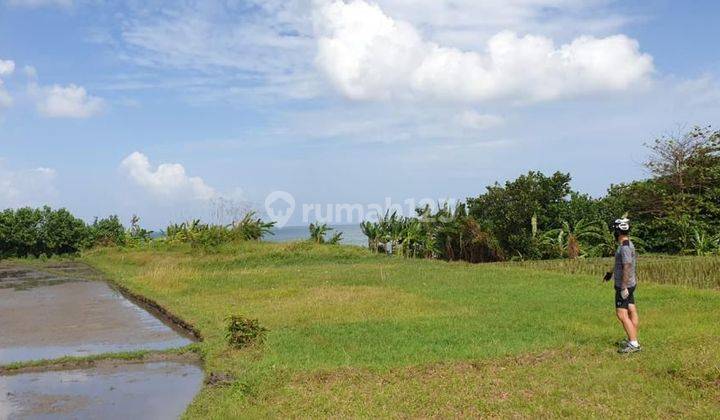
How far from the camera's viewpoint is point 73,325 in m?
13.5

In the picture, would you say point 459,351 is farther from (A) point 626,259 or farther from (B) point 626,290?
(A) point 626,259

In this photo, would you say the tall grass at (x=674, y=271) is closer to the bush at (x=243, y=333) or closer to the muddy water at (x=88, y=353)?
the bush at (x=243, y=333)

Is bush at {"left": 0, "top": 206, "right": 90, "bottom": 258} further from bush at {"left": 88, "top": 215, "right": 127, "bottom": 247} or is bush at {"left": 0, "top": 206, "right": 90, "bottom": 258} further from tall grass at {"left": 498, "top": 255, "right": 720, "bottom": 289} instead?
tall grass at {"left": 498, "top": 255, "right": 720, "bottom": 289}

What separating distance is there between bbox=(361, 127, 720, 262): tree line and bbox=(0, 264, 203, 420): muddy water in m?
15.1

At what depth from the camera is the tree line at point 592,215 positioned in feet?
81.0

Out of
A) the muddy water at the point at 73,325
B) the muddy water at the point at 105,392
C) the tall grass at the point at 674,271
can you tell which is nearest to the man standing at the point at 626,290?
the muddy water at the point at 105,392

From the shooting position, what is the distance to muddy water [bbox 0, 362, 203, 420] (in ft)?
22.9

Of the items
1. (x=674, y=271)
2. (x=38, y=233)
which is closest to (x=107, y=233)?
(x=38, y=233)

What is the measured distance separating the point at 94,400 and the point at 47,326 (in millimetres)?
6926

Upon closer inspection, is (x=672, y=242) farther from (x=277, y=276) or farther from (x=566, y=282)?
(x=277, y=276)

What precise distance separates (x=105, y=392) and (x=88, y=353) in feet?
9.62

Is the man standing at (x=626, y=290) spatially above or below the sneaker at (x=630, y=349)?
above

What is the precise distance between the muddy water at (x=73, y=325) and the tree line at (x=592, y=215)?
1516 centimetres

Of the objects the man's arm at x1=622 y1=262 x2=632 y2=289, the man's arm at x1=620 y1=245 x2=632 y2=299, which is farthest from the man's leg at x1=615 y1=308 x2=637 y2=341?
the man's arm at x1=622 y1=262 x2=632 y2=289
